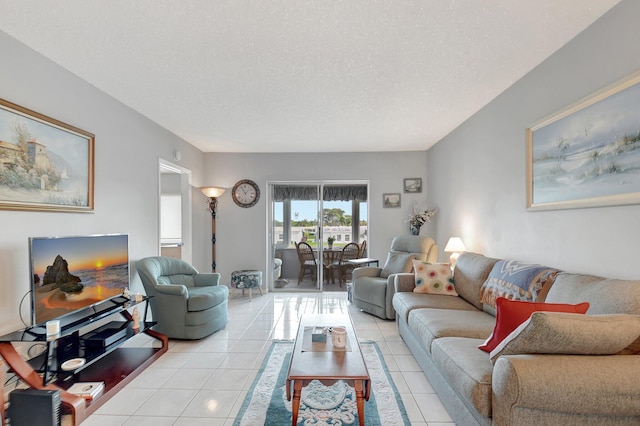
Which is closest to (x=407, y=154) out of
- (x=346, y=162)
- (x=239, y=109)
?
(x=346, y=162)

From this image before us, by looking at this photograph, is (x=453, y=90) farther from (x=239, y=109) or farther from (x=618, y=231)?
(x=239, y=109)

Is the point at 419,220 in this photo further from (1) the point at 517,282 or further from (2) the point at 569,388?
(2) the point at 569,388

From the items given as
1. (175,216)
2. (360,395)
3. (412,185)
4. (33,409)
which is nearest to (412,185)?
(412,185)

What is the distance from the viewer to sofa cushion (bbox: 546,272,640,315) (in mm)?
1544

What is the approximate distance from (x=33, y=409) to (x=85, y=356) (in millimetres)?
515

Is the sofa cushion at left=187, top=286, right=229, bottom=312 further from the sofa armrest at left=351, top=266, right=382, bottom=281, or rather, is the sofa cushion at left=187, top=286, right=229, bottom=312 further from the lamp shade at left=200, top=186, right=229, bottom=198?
the lamp shade at left=200, top=186, right=229, bottom=198

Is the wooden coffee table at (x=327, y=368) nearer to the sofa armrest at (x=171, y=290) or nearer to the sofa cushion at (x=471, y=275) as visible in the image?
the sofa cushion at (x=471, y=275)

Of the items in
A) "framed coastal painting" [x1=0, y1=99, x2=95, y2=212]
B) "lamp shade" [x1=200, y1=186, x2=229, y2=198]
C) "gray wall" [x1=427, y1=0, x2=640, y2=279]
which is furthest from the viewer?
"lamp shade" [x1=200, y1=186, x2=229, y2=198]

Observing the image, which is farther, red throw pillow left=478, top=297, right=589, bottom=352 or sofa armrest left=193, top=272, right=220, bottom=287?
sofa armrest left=193, top=272, right=220, bottom=287

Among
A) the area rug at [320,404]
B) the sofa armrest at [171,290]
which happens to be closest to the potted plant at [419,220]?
the area rug at [320,404]

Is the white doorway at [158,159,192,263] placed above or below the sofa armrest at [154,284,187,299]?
above

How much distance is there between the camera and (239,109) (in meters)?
3.45

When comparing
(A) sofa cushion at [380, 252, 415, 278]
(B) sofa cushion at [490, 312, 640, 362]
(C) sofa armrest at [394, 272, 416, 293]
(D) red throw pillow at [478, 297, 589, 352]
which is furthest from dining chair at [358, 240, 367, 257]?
(B) sofa cushion at [490, 312, 640, 362]

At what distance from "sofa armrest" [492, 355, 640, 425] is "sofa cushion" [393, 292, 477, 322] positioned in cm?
143
